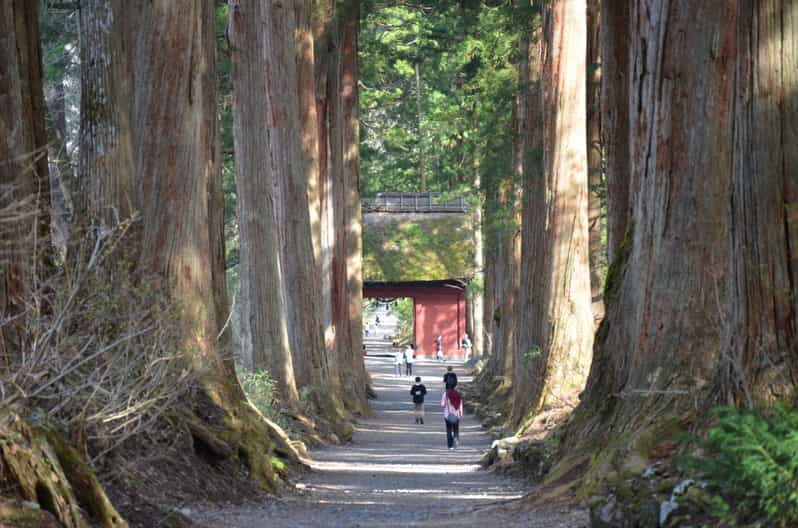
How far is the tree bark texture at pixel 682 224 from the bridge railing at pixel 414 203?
47.5m

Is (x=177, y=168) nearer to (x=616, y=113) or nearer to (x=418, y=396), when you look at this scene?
(x=616, y=113)

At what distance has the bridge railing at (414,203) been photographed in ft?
202

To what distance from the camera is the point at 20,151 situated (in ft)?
33.4

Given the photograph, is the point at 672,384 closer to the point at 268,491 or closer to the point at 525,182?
the point at 268,491

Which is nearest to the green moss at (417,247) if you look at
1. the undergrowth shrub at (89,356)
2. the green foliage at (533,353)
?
the green foliage at (533,353)

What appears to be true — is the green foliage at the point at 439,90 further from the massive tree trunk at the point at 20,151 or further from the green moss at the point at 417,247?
the massive tree trunk at the point at 20,151

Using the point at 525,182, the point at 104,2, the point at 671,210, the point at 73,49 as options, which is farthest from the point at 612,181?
the point at 73,49

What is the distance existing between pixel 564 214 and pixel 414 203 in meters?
40.4

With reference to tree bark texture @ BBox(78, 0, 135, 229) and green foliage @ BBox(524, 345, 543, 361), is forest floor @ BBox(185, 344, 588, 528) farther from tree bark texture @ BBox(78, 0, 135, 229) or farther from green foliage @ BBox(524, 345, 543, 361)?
tree bark texture @ BBox(78, 0, 135, 229)

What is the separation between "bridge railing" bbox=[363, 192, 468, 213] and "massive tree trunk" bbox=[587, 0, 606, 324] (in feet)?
114

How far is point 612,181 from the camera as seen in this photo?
656 inches

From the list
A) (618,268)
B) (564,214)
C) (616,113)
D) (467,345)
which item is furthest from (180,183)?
(467,345)

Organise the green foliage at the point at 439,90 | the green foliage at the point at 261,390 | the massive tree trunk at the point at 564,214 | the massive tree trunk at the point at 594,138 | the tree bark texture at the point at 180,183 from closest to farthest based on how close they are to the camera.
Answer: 1. the tree bark texture at the point at 180,183
2. the green foliage at the point at 261,390
3. the massive tree trunk at the point at 564,214
4. the massive tree trunk at the point at 594,138
5. the green foliage at the point at 439,90

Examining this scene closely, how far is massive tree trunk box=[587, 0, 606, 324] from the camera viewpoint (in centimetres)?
2486
